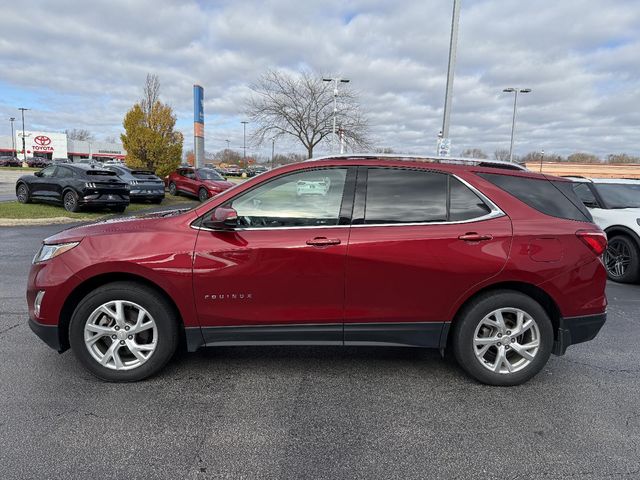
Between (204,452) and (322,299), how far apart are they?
1275 millimetres

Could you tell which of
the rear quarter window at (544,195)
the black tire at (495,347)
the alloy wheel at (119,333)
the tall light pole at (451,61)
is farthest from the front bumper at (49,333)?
the tall light pole at (451,61)

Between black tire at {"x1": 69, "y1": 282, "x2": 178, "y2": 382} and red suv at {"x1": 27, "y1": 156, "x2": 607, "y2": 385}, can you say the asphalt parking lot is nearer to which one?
black tire at {"x1": 69, "y1": 282, "x2": 178, "y2": 382}

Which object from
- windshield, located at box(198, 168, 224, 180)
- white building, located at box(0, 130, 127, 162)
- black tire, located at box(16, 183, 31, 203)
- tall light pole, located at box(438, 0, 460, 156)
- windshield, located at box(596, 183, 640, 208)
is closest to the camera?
windshield, located at box(596, 183, 640, 208)

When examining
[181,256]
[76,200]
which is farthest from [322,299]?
[76,200]

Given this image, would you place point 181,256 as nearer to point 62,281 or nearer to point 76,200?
point 62,281

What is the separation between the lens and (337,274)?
3.22m

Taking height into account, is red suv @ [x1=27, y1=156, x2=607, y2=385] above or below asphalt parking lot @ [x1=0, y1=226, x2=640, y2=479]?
above

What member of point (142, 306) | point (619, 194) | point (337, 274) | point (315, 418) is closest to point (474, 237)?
point (337, 274)

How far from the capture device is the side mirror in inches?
124

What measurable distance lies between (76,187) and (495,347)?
1377 centimetres

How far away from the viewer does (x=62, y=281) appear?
323 cm

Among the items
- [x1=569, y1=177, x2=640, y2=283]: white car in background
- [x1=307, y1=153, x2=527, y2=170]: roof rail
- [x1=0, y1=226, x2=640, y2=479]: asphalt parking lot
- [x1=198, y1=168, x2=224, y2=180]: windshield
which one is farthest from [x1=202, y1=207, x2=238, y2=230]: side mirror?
[x1=198, y1=168, x2=224, y2=180]: windshield

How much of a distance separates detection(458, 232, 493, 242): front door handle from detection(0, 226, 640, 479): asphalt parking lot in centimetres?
117

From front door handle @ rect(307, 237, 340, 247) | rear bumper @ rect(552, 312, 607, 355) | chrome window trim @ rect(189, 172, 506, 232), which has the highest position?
chrome window trim @ rect(189, 172, 506, 232)
